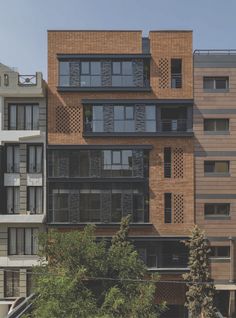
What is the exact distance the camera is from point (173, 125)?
33.0 meters

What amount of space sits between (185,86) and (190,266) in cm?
1271

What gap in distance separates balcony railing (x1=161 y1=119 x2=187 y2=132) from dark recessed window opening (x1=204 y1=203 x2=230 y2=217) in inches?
231

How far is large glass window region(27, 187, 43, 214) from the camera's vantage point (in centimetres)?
3259

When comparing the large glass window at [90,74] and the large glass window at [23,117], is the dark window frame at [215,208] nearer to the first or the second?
the large glass window at [90,74]

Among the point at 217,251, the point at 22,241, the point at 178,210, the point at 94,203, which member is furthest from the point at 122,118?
the point at 217,251

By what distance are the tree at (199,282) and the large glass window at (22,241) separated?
1094cm

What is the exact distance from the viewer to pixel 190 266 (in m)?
29.5

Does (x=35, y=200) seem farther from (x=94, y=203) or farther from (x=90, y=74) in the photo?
(x=90, y=74)

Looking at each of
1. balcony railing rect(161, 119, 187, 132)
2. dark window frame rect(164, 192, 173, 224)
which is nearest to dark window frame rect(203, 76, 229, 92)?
balcony railing rect(161, 119, 187, 132)

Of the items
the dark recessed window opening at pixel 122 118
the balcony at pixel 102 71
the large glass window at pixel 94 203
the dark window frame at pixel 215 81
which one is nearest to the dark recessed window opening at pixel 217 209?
the large glass window at pixel 94 203

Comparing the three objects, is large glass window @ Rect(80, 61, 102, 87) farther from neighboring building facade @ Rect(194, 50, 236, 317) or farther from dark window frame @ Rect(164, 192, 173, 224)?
dark window frame @ Rect(164, 192, 173, 224)

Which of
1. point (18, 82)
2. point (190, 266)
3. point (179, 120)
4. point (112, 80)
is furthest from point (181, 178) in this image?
point (18, 82)

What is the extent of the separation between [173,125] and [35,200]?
37.6 feet

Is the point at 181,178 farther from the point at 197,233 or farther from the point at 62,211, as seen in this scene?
the point at 62,211
